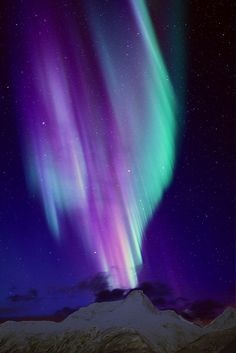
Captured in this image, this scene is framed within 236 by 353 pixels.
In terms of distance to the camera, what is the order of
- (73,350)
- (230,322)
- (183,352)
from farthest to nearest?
(73,350) → (230,322) → (183,352)

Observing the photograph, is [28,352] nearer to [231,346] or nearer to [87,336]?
[87,336]

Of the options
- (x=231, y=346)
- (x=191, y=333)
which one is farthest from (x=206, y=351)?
(x=191, y=333)

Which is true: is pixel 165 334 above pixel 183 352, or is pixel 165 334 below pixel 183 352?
below

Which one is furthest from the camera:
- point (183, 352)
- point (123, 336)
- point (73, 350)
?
point (73, 350)

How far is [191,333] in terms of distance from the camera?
7416 inches

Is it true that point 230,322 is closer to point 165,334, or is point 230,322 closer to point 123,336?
point 123,336

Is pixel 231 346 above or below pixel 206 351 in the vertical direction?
above

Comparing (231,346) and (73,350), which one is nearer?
(231,346)

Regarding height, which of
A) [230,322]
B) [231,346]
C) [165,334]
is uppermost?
[231,346]

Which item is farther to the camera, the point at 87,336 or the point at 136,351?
the point at 87,336

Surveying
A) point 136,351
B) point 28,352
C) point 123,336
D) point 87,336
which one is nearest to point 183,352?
point 136,351

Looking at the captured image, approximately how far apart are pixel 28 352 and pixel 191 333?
71.7m

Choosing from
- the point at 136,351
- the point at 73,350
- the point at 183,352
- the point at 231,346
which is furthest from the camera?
the point at 73,350

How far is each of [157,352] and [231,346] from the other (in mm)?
100225
